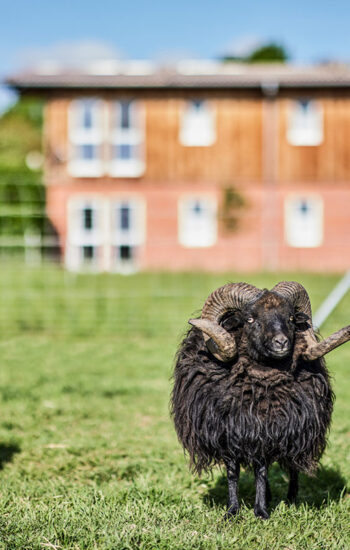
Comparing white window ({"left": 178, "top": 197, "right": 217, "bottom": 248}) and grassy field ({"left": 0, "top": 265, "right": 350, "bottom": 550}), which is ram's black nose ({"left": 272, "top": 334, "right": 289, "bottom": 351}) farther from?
white window ({"left": 178, "top": 197, "right": 217, "bottom": 248})

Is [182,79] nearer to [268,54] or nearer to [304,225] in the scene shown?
[304,225]

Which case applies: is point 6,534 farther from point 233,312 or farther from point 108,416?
point 108,416

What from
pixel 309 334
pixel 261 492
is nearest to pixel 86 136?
pixel 309 334

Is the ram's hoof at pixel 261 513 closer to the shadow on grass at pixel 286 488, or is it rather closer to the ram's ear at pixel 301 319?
the shadow on grass at pixel 286 488

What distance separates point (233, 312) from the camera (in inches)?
161

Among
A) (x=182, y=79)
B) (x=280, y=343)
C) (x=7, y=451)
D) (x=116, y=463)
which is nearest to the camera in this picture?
(x=280, y=343)

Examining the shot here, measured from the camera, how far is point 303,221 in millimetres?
23812

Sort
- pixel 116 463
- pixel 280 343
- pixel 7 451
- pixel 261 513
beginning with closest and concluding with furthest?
pixel 280 343 → pixel 261 513 → pixel 116 463 → pixel 7 451

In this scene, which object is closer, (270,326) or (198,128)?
(270,326)

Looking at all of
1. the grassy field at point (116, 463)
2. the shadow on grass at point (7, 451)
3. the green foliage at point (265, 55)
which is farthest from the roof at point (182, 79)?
the green foliage at point (265, 55)

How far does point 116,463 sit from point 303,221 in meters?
19.6

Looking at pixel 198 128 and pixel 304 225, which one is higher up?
pixel 198 128

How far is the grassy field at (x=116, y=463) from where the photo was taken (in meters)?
3.54

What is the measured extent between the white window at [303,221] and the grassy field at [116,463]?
39.7ft
